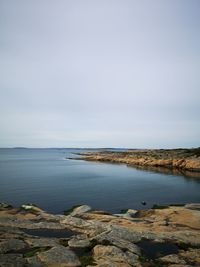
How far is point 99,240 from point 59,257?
3.05 meters

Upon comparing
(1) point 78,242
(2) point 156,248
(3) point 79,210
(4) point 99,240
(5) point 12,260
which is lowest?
(3) point 79,210

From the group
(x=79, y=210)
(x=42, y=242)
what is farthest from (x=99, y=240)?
(x=79, y=210)

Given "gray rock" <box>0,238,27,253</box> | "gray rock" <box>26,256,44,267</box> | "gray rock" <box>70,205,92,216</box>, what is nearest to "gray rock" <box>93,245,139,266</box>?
"gray rock" <box>26,256,44,267</box>

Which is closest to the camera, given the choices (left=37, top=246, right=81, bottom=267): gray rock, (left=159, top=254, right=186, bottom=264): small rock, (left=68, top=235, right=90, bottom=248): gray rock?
(left=37, top=246, right=81, bottom=267): gray rock

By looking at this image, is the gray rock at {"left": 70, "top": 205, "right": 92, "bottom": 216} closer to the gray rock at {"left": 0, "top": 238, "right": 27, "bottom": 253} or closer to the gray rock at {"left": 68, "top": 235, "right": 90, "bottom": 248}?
the gray rock at {"left": 68, "top": 235, "right": 90, "bottom": 248}

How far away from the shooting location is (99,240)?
14375 mm

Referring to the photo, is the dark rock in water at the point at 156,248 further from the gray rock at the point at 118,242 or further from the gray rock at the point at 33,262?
the gray rock at the point at 33,262

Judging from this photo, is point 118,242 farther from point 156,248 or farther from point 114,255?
point 156,248

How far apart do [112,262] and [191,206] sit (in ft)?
55.2

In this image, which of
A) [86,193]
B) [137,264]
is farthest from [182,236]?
[86,193]

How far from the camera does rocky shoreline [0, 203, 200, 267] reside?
39.1ft

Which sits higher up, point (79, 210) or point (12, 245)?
point (12, 245)

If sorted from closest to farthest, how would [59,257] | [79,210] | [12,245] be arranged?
[59,257] < [12,245] < [79,210]

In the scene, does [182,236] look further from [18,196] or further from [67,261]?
[18,196]
